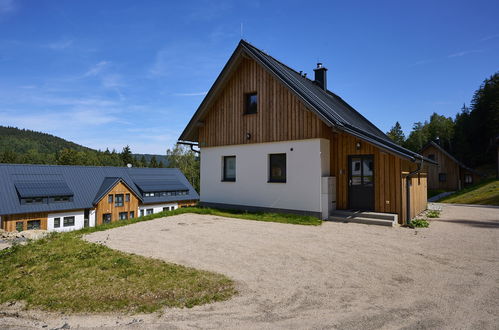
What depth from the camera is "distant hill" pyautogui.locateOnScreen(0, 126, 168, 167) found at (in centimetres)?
8244

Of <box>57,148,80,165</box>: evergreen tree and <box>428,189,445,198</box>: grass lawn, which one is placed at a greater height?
<box>57,148,80,165</box>: evergreen tree

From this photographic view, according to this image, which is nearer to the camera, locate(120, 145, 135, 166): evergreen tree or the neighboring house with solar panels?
the neighboring house with solar panels

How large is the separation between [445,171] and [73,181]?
4351 cm

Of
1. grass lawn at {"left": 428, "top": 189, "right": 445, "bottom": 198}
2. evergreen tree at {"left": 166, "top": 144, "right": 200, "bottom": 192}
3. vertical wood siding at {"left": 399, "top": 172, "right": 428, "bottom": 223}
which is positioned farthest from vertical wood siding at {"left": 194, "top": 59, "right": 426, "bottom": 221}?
evergreen tree at {"left": 166, "top": 144, "right": 200, "bottom": 192}

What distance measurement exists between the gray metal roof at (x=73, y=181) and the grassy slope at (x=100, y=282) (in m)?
29.8

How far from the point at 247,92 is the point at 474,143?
4687cm

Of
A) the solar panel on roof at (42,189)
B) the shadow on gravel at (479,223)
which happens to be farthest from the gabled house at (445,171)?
the solar panel on roof at (42,189)

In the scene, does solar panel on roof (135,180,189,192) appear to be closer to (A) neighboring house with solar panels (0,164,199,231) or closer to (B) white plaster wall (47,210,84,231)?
(A) neighboring house with solar panels (0,164,199,231)

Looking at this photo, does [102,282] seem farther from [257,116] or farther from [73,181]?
[73,181]

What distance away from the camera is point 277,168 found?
11875mm

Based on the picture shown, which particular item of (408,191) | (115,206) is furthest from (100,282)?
(115,206)

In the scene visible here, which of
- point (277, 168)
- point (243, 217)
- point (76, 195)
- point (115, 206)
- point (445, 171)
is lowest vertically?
point (115, 206)

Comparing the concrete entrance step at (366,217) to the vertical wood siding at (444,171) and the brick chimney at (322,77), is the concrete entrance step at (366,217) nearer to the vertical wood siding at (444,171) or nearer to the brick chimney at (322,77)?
the brick chimney at (322,77)

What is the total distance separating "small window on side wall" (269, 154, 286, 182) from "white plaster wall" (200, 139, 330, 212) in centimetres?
21
